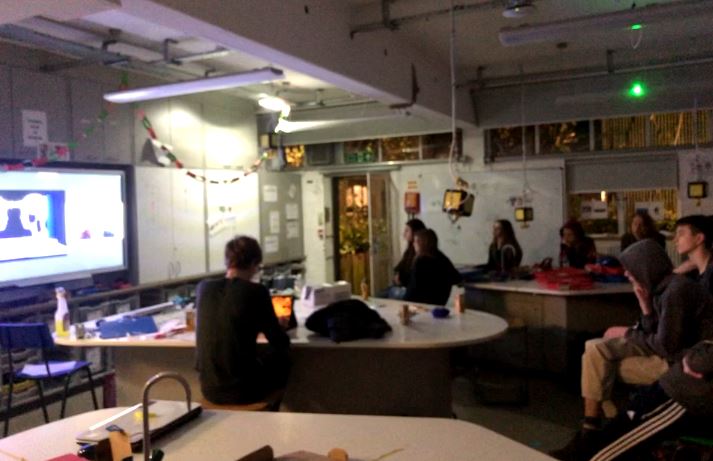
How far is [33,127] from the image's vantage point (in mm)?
5133

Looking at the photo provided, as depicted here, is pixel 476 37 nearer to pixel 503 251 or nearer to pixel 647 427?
pixel 503 251

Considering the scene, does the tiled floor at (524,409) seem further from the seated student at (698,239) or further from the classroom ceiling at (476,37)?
the classroom ceiling at (476,37)

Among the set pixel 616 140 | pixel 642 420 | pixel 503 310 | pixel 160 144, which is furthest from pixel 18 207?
pixel 616 140

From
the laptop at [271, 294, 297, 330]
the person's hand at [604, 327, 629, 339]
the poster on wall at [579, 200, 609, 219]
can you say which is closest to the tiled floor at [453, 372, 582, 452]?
the person's hand at [604, 327, 629, 339]

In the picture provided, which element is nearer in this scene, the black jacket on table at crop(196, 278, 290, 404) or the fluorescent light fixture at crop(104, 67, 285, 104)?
the black jacket on table at crop(196, 278, 290, 404)

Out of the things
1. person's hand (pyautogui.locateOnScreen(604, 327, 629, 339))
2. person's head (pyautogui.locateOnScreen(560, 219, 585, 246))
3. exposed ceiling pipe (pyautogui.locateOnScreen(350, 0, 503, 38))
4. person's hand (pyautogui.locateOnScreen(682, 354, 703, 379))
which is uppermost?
exposed ceiling pipe (pyautogui.locateOnScreen(350, 0, 503, 38))

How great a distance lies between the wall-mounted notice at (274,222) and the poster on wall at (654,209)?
408cm

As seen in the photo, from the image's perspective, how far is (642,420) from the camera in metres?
2.94

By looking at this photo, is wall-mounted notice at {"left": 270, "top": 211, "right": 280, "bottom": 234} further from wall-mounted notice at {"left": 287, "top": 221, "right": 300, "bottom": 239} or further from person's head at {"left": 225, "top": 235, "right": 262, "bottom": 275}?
person's head at {"left": 225, "top": 235, "right": 262, "bottom": 275}

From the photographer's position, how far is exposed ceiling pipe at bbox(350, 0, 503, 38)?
3.98 metres

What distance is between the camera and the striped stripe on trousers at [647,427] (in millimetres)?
2846

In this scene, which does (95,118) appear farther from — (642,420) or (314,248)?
(642,420)

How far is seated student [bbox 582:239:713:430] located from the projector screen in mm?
4167

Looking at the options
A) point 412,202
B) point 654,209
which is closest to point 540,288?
point 654,209
